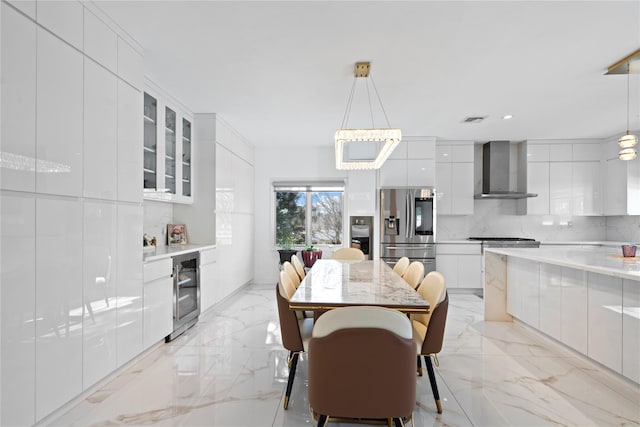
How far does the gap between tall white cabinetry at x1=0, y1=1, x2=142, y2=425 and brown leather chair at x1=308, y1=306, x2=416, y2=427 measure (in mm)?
1455

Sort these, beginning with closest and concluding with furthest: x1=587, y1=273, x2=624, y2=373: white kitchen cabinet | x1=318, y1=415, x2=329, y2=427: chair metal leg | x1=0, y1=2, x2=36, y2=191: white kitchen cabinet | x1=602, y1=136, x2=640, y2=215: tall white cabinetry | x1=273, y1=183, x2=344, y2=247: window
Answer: x1=0, y1=2, x2=36, y2=191: white kitchen cabinet < x1=318, y1=415, x2=329, y2=427: chair metal leg < x1=587, y1=273, x2=624, y2=373: white kitchen cabinet < x1=602, y1=136, x2=640, y2=215: tall white cabinetry < x1=273, y1=183, x2=344, y2=247: window

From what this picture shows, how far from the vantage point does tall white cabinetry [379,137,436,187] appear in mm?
5652

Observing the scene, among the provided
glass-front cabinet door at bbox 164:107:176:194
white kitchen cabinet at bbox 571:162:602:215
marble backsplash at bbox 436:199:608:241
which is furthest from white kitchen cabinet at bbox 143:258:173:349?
white kitchen cabinet at bbox 571:162:602:215

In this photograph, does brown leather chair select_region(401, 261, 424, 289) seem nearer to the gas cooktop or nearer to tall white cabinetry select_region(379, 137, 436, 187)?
tall white cabinetry select_region(379, 137, 436, 187)

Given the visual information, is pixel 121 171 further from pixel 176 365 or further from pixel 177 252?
pixel 176 365

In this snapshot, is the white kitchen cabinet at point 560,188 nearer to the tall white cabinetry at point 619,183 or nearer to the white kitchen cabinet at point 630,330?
the tall white cabinetry at point 619,183

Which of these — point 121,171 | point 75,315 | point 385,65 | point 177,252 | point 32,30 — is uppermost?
point 385,65

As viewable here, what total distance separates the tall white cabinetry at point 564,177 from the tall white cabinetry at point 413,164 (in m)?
1.75

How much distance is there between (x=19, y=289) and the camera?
1685 mm

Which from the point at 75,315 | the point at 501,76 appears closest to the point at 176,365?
the point at 75,315

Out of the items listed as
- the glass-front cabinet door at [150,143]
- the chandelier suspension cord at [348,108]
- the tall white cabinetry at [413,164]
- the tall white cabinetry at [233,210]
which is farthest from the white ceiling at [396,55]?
the tall white cabinetry at [413,164]

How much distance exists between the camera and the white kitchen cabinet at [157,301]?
2.87 metres

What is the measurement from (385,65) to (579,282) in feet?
8.05

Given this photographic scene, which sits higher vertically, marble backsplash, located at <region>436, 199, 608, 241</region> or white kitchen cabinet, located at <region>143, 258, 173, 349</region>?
marble backsplash, located at <region>436, 199, 608, 241</region>
